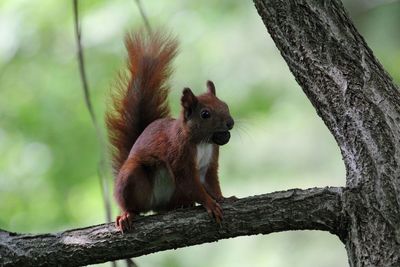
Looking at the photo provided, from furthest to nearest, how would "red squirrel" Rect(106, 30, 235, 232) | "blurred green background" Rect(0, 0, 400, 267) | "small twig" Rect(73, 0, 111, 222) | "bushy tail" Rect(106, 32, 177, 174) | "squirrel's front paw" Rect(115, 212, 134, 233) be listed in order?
"blurred green background" Rect(0, 0, 400, 267) → "bushy tail" Rect(106, 32, 177, 174) → "small twig" Rect(73, 0, 111, 222) → "red squirrel" Rect(106, 30, 235, 232) → "squirrel's front paw" Rect(115, 212, 134, 233)

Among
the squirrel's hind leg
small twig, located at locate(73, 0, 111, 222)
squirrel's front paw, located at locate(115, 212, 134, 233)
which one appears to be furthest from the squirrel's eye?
squirrel's front paw, located at locate(115, 212, 134, 233)

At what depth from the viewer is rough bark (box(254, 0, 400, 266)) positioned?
2859 mm

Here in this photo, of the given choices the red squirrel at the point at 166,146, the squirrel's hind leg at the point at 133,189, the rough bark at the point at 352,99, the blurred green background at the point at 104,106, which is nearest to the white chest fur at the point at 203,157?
the red squirrel at the point at 166,146

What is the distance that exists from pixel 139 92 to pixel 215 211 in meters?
0.97

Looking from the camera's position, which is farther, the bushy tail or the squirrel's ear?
the bushy tail

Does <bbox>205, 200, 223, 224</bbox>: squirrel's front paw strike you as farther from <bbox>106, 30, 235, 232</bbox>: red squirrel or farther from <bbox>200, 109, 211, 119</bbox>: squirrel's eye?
<bbox>200, 109, 211, 119</bbox>: squirrel's eye

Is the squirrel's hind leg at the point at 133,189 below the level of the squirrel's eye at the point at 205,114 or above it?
below

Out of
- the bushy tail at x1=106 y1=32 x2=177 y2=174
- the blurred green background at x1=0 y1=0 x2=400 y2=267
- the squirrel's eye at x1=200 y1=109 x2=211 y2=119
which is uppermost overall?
the blurred green background at x1=0 y1=0 x2=400 y2=267

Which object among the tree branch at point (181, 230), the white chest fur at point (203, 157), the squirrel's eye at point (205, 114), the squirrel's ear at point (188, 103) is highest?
the squirrel's ear at point (188, 103)

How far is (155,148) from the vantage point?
344 centimetres

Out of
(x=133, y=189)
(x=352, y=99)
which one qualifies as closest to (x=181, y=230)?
(x=133, y=189)

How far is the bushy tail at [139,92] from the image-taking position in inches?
146

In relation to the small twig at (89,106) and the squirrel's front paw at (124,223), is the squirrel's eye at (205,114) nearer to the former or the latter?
the small twig at (89,106)

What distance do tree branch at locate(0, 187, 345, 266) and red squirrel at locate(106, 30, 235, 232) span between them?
0.56ft
